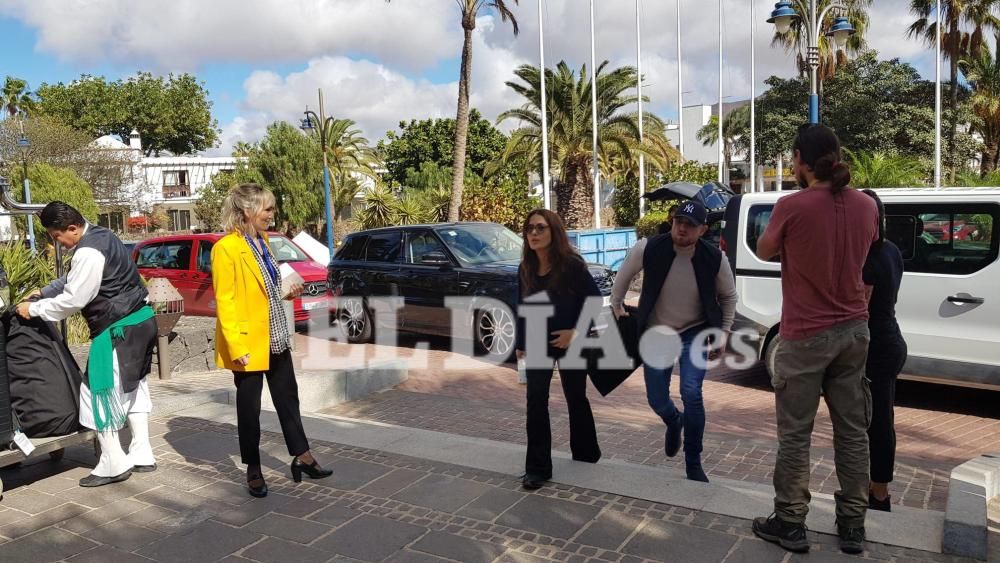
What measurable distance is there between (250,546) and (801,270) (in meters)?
2.80

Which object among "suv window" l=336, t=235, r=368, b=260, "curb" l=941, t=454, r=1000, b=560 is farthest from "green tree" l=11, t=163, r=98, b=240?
"curb" l=941, t=454, r=1000, b=560

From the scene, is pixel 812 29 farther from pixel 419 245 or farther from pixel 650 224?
pixel 650 224

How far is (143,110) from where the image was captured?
5903 centimetres

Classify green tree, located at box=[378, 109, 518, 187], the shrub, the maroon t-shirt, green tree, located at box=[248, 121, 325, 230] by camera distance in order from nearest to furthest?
the maroon t-shirt < the shrub < green tree, located at box=[248, 121, 325, 230] < green tree, located at box=[378, 109, 518, 187]

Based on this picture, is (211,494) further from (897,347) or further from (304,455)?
(897,347)

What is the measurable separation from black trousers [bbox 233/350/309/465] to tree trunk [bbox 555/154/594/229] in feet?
81.8

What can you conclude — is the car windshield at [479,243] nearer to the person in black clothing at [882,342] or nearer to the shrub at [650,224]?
the person in black clothing at [882,342]

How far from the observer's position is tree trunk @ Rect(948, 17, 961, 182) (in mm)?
33188

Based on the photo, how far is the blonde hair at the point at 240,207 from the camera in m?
4.24

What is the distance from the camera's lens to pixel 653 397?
185 inches

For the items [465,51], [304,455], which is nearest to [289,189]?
[465,51]

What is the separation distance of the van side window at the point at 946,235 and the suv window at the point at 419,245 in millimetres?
5266

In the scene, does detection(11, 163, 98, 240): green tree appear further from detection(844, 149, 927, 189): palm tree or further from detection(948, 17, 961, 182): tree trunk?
detection(948, 17, 961, 182): tree trunk

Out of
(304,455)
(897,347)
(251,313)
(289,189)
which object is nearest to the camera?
(897,347)
